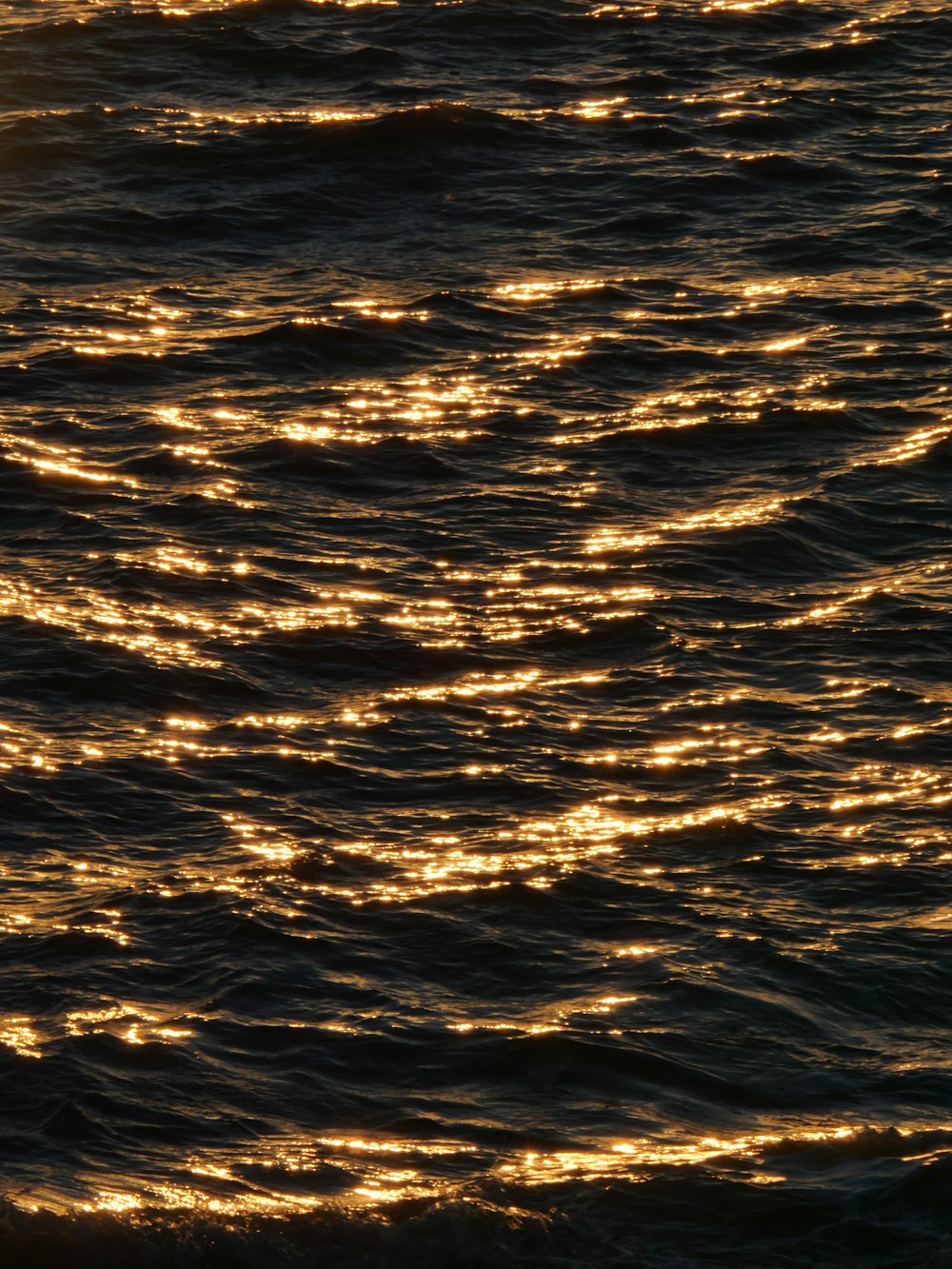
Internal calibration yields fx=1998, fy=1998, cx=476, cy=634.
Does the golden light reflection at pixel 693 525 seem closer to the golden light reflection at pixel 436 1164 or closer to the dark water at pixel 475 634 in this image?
the dark water at pixel 475 634

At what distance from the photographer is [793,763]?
11.8m

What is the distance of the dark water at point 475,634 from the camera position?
862cm

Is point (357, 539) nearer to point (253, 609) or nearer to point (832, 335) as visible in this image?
point (253, 609)

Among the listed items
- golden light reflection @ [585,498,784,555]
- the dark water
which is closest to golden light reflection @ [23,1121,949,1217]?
the dark water

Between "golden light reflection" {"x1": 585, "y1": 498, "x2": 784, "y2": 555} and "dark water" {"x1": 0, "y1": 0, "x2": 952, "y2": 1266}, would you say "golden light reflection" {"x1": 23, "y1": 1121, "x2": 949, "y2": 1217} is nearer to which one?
"dark water" {"x1": 0, "y1": 0, "x2": 952, "y2": 1266}

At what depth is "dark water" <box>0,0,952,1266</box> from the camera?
8625 millimetres

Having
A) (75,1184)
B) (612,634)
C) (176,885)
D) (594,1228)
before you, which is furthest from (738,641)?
(75,1184)

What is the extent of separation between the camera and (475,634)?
A: 1307 centimetres

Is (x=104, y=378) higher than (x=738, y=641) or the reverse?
higher

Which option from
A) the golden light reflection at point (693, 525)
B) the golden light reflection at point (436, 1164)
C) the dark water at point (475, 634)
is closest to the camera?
the golden light reflection at point (436, 1164)

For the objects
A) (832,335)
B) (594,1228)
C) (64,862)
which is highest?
(832,335)

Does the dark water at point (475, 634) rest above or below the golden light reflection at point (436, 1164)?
above

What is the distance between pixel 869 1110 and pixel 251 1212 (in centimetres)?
279

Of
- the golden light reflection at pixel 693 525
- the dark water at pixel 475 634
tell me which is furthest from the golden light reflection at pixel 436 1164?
the golden light reflection at pixel 693 525
